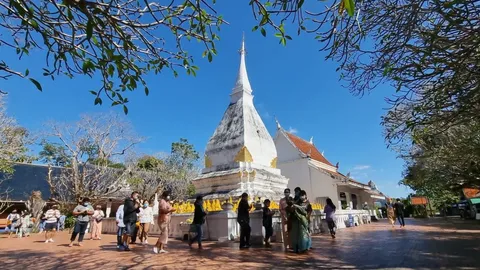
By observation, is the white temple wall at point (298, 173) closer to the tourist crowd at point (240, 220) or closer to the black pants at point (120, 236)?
the tourist crowd at point (240, 220)

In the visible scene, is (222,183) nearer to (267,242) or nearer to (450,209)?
(267,242)

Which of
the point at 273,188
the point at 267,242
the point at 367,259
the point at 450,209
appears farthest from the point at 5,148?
the point at 450,209

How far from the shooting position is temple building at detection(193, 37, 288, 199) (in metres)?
13.7

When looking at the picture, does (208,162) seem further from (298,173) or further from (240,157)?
(298,173)

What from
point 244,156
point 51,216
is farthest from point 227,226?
point 51,216

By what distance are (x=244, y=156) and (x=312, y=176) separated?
10.5 m

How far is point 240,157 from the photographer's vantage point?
47.5 ft

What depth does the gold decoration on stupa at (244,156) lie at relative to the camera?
14.4 meters

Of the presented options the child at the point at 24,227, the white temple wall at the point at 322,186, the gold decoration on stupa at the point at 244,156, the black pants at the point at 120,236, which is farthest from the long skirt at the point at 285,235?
the white temple wall at the point at 322,186

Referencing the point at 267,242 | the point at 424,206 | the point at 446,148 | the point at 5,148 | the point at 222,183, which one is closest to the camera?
the point at 267,242

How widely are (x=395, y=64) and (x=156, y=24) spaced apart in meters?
3.73

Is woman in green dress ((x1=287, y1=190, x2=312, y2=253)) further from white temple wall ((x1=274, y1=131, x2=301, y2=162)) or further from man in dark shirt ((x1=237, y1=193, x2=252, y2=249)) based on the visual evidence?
white temple wall ((x1=274, y1=131, x2=301, y2=162))

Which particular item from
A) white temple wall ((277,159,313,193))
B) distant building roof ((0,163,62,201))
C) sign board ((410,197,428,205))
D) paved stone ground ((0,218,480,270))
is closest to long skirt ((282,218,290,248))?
paved stone ground ((0,218,480,270))

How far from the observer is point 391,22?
14.8 feet
